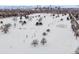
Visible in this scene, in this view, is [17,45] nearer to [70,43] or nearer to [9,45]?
[9,45]

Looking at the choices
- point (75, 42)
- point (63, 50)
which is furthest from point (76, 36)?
point (63, 50)

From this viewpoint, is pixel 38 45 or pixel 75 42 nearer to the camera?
pixel 38 45

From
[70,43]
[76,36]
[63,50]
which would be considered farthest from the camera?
[76,36]

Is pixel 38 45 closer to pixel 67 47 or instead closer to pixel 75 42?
pixel 67 47

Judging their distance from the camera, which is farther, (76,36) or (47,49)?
(76,36)

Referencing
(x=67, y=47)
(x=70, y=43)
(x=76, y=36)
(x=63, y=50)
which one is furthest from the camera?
(x=76, y=36)
